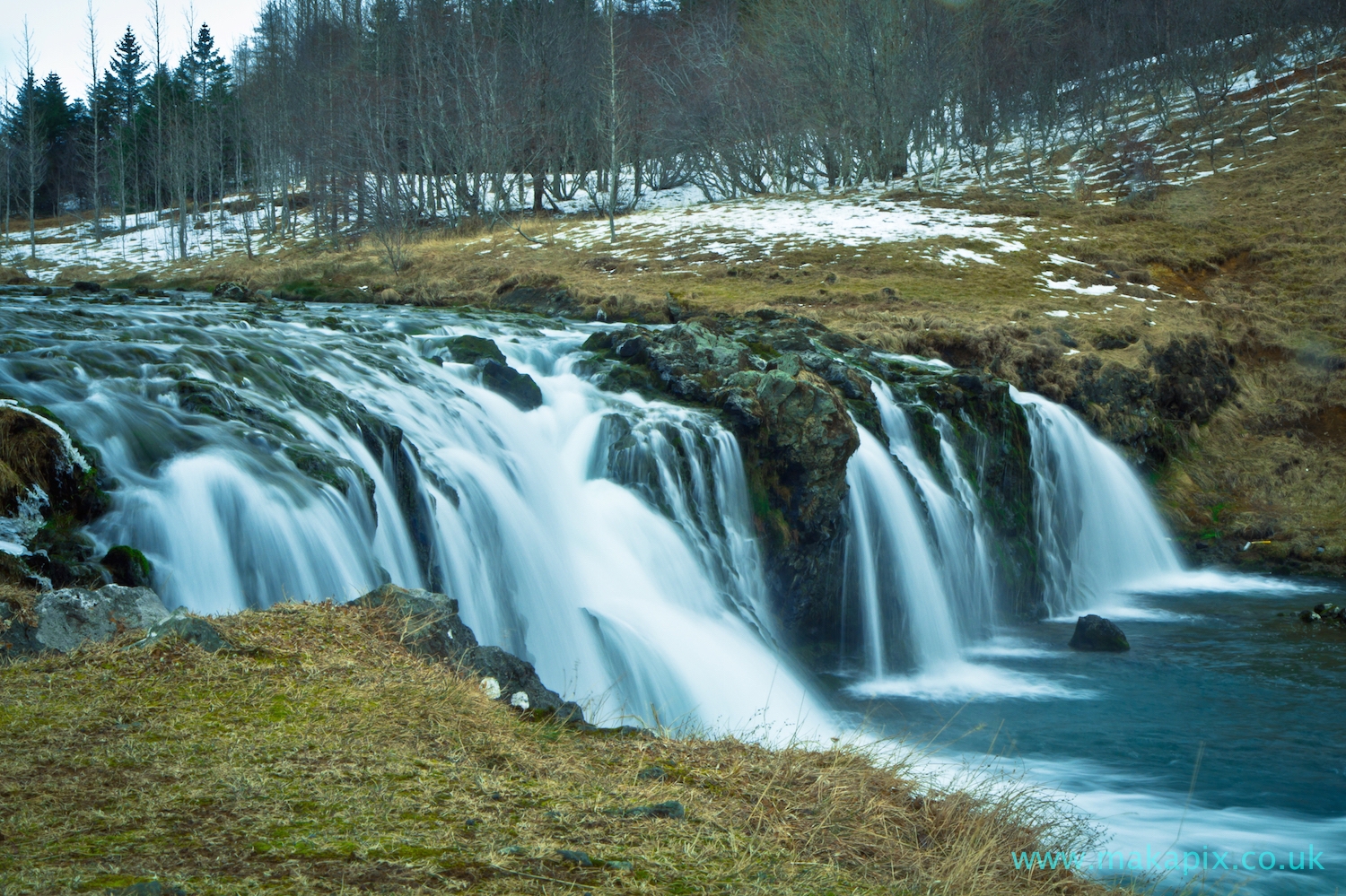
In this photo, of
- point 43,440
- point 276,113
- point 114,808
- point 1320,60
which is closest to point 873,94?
point 1320,60

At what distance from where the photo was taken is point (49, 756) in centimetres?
378

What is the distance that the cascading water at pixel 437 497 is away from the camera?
7680mm

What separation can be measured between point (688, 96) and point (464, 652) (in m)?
46.0

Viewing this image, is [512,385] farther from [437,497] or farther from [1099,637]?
[1099,637]

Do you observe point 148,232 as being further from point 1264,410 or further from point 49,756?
point 49,756

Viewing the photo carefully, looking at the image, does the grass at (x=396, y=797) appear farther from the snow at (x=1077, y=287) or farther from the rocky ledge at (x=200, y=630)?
the snow at (x=1077, y=287)

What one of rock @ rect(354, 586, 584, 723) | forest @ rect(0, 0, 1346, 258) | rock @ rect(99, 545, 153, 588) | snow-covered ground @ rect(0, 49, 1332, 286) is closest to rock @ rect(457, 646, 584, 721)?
rock @ rect(354, 586, 584, 723)

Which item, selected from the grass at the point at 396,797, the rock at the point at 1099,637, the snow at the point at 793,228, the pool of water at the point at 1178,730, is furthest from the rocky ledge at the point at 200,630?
the snow at the point at 793,228

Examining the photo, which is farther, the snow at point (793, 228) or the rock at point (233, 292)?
the snow at point (793, 228)

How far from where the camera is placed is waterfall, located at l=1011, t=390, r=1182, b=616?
16.4 m

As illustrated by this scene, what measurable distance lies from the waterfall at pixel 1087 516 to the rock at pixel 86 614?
44.7 feet

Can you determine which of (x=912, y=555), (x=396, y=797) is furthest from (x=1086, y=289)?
(x=396, y=797)

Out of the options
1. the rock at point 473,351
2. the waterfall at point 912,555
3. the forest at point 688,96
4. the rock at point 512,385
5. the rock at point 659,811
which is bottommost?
the waterfall at point 912,555

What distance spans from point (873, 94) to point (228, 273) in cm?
2711
